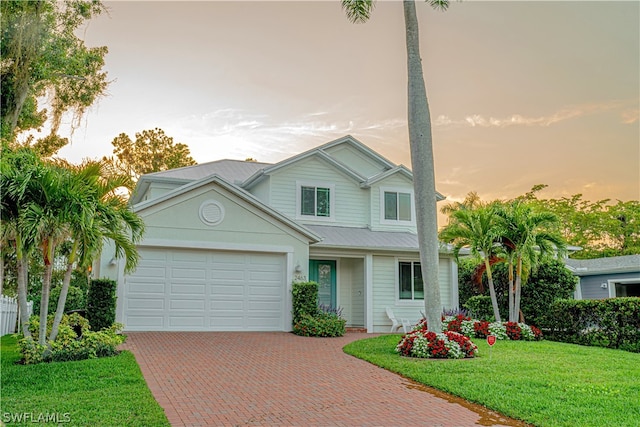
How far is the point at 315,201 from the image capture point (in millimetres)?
20750

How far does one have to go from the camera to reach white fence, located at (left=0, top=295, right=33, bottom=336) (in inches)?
644

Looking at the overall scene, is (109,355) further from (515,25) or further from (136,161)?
(136,161)

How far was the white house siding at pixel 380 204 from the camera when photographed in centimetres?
2152

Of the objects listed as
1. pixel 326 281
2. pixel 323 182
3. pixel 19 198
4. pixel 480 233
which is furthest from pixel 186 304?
pixel 480 233

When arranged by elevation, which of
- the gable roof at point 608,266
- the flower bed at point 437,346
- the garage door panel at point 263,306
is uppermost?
the gable roof at point 608,266

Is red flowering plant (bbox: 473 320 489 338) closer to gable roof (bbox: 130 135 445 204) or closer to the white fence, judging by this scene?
gable roof (bbox: 130 135 445 204)

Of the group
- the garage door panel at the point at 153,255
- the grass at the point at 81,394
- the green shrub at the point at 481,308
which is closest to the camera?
the grass at the point at 81,394

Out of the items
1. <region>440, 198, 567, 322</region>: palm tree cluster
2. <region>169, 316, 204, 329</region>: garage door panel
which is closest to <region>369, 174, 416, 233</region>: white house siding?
<region>440, 198, 567, 322</region>: palm tree cluster

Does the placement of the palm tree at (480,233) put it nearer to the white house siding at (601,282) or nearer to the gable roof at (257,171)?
the gable roof at (257,171)

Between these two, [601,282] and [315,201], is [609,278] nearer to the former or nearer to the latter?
[601,282]

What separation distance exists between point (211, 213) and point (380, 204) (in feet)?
25.2

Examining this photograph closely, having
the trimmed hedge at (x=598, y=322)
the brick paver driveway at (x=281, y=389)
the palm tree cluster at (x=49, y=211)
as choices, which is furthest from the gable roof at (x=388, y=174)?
the palm tree cluster at (x=49, y=211)

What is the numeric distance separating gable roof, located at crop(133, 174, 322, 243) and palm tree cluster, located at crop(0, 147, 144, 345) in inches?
171

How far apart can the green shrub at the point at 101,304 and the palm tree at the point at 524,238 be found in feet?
36.2
